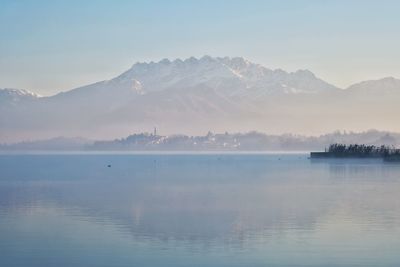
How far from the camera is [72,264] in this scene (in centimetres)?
3644

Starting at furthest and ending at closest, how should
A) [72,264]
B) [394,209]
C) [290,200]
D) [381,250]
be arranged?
[290,200] → [394,209] → [381,250] → [72,264]

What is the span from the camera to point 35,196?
269 feet

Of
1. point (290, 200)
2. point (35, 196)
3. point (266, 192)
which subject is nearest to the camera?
point (290, 200)

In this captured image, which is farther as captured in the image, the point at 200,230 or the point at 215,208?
the point at 215,208

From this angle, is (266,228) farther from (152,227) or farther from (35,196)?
(35,196)

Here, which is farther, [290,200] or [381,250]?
[290,200]

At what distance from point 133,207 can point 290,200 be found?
18.7 metres

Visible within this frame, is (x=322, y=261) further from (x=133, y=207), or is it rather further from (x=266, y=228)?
(x=133, y=207)

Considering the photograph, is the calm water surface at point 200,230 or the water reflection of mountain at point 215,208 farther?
the water reflection of mountain at point 215,208

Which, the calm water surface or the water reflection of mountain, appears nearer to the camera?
the calm water surface

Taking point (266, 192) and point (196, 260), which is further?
point (266, 192)

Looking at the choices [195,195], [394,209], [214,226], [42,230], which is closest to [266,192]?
[195,195]

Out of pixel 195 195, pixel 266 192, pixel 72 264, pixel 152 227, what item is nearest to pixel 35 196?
pixel 195 195

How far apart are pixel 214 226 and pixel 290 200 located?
86.0 ft
